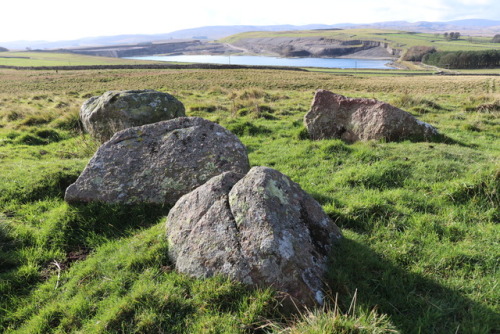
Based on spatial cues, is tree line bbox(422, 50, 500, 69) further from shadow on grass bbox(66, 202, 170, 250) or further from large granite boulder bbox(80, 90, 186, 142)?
shadow on grass bbox(66, 202, 170, 250)

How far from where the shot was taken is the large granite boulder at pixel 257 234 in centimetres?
400

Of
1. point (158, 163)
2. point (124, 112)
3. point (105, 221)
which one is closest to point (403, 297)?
point (158, 163)

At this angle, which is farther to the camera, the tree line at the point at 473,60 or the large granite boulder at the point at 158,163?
the tree line at the point at 473,60

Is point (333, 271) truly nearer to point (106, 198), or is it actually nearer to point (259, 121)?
point (106, 198)

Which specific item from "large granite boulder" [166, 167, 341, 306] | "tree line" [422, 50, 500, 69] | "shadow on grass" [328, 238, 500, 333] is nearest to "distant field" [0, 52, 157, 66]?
"large granite boulder" [166, 167, 341, 306]

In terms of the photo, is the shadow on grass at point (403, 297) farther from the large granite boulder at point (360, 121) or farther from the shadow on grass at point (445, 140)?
the shadow on grass at point (445, 140)

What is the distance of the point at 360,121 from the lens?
1090cm

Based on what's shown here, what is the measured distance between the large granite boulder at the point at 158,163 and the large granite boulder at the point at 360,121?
198 inches

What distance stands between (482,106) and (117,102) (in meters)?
17.7

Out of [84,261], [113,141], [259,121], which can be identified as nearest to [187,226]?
[84,261]

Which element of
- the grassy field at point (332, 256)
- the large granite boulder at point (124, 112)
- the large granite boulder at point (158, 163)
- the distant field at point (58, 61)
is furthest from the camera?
the distant field at point (58, 61)

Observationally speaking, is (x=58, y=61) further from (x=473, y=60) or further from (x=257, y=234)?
(x=473, y=60)

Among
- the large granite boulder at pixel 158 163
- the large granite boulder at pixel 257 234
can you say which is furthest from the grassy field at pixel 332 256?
the large granite boulder at pixel 158 163

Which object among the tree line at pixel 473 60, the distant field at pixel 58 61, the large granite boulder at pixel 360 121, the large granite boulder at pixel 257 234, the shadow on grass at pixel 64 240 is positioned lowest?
the shadow on grass at pixel 64 240
